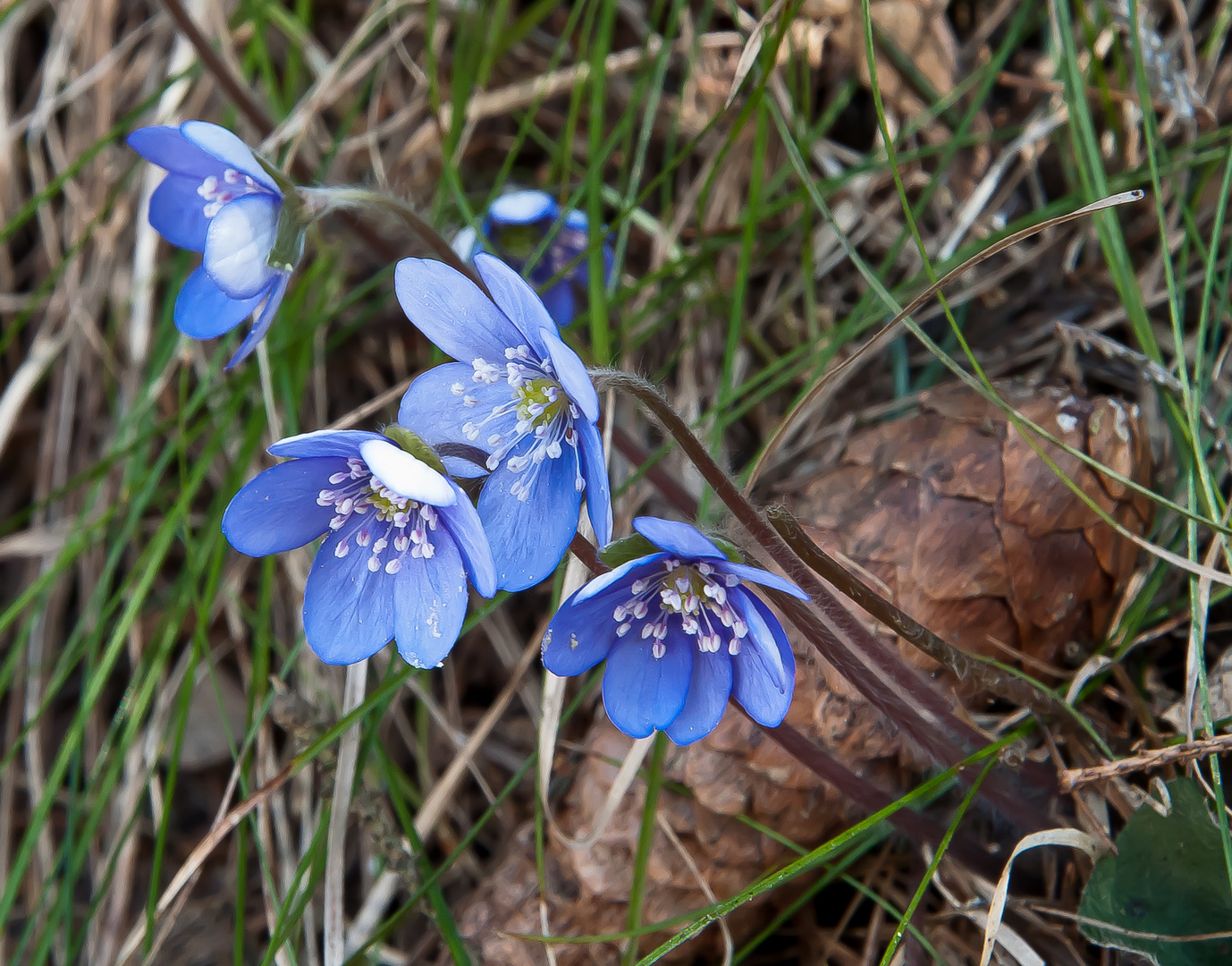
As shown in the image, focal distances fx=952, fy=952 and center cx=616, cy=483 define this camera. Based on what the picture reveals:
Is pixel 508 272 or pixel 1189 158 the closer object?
pixel 508 272

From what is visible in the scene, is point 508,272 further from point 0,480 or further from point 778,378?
point 0,480

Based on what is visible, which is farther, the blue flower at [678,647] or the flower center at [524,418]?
the flower center at [524,418]

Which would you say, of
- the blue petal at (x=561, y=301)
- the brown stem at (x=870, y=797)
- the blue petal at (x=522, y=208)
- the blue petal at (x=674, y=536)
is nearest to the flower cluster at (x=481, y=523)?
the blue petal at (x=674, y=536)

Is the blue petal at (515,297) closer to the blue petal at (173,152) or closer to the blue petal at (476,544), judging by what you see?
the blue petal at (476,544)

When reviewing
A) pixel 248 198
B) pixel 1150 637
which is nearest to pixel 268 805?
pixel 248 198

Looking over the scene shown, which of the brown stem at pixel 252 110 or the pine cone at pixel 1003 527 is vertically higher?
the brown stem at pixel 252 110

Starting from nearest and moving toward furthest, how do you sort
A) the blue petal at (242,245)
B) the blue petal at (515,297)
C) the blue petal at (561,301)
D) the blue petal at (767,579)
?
the blue petal at (767,579) < the blue petal at (515,297) < the blue petal at (242,245) < the blue petal at (561,301)
